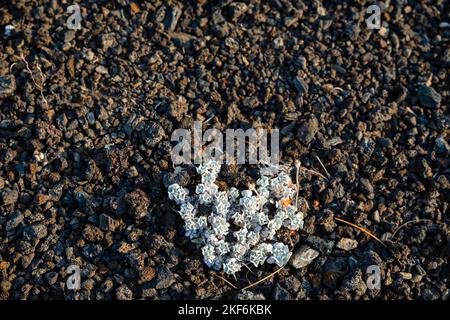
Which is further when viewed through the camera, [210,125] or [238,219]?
[210,125]

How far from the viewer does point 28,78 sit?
10.3 ft

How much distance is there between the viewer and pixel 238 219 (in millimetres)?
2818

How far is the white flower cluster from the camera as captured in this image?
2.78m

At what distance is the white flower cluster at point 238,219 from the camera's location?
2.78 m

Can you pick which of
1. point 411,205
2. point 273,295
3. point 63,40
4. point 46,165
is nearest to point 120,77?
point 63,40

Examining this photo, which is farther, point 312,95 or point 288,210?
point 312,95

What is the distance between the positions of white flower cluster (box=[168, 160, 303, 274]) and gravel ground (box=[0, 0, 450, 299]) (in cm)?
9

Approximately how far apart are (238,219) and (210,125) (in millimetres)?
616

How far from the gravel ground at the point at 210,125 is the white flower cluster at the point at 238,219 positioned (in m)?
0.09

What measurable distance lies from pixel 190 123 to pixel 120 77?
1.70 ft

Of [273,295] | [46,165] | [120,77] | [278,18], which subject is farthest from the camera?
[278,18]

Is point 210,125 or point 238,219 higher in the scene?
point 210,125

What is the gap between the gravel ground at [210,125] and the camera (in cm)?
279

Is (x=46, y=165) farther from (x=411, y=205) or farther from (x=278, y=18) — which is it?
(x=411, y=205)
